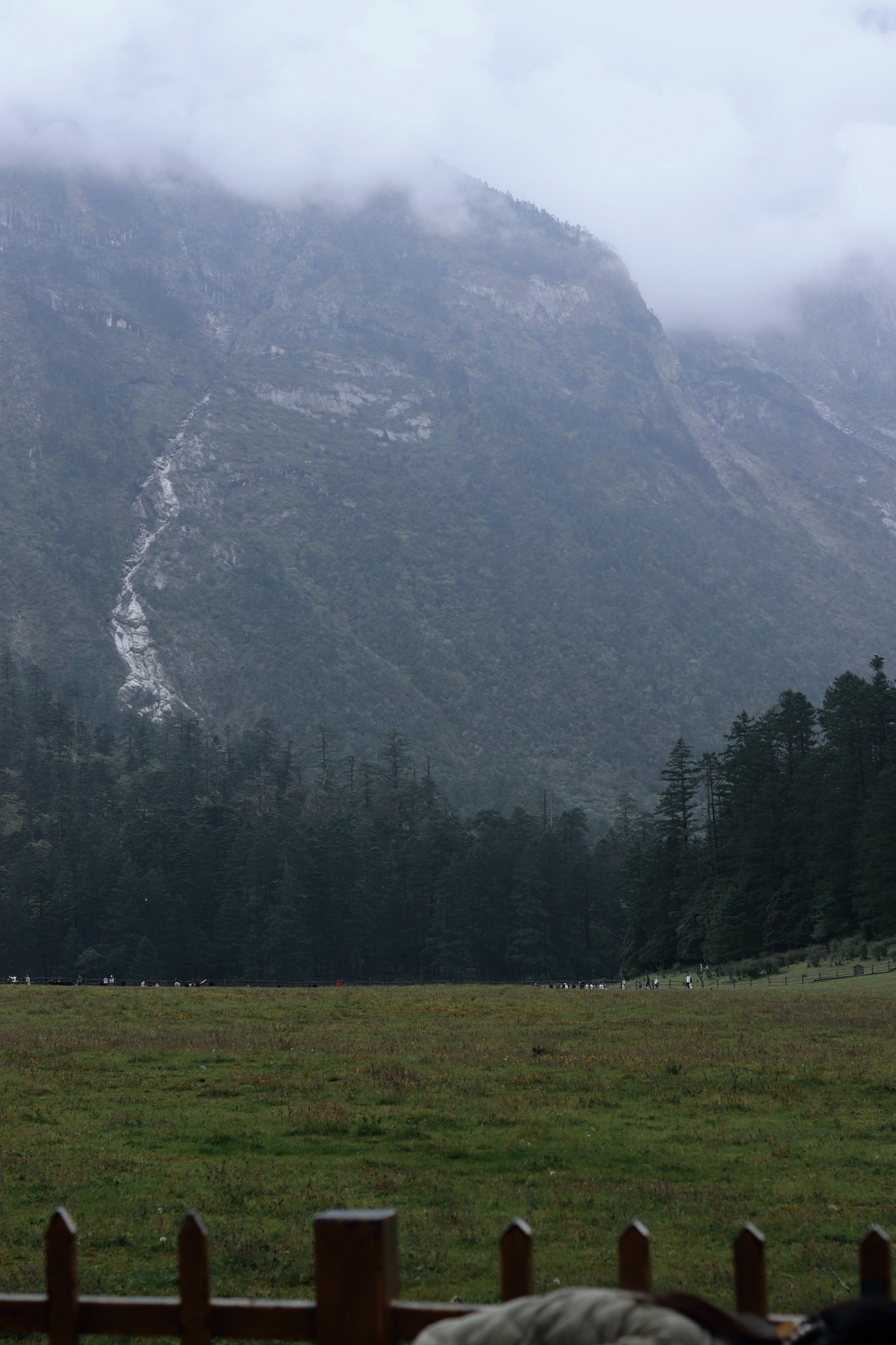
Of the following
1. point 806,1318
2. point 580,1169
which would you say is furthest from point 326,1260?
point 580,1169

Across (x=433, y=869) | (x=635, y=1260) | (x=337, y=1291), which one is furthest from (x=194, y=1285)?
(x=433, y=869)

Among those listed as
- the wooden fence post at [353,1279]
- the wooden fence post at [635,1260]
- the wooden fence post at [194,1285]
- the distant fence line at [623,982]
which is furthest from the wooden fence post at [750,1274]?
the distant fence line at [623,982]

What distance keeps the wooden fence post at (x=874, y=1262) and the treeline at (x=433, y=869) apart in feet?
251

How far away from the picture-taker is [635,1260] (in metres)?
5.27

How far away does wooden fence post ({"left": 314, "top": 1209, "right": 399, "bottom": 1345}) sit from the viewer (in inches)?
210

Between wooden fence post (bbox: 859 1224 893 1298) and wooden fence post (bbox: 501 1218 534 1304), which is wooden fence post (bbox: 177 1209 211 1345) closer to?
wooden fence post (bbox: 501 1218 534 1304)

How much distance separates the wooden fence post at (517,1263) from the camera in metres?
5.26

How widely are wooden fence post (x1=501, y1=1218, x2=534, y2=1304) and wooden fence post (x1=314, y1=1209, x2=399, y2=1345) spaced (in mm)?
499

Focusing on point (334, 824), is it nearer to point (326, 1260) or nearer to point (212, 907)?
point (212, 907)

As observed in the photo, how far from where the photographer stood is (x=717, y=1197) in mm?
15109

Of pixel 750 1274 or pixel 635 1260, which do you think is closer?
pixel 750 1274

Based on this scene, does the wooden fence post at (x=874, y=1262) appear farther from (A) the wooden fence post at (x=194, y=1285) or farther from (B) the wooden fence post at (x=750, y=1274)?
(A) the wooden fence post at (x=194, y=1285)

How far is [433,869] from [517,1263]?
132864 millimetres

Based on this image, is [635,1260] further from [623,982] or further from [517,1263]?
[623,982]
